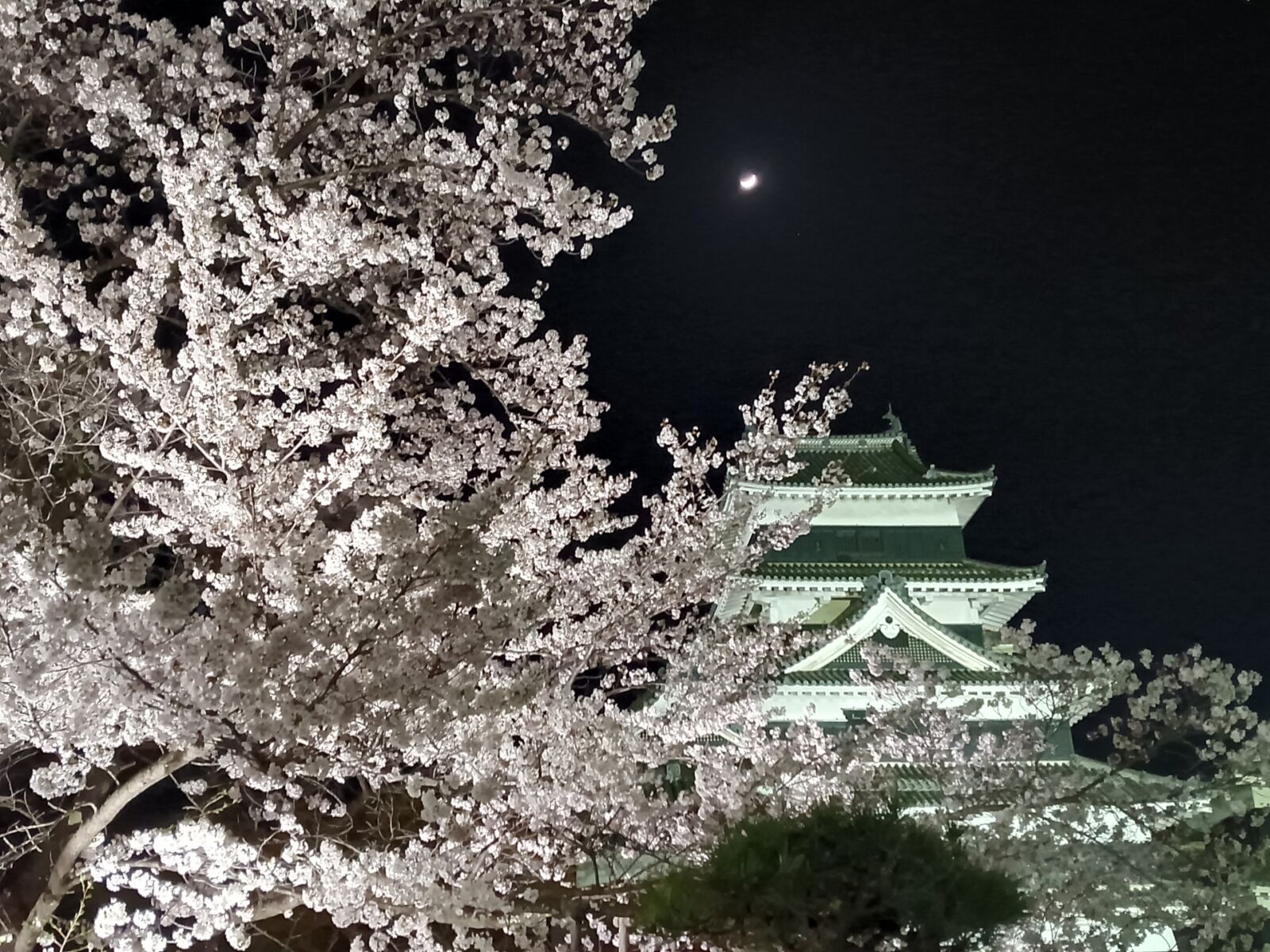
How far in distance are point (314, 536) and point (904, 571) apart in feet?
39.5

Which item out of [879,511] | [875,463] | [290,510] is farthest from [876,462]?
[290,510]

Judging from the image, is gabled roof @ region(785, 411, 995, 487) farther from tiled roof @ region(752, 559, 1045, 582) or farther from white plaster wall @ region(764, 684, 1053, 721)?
white plaster wall @ region(764, 684, 1053, 721)

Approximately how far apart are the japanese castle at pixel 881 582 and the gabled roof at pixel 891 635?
0.02 m

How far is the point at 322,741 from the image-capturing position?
491cm

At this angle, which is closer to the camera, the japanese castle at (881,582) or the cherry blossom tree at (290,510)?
the cherry blossom tree at (290,510)

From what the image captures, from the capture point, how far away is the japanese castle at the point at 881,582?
13.8m

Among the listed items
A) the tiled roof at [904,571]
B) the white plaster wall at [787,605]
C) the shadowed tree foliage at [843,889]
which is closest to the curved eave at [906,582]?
the tiled roof at [904,571]

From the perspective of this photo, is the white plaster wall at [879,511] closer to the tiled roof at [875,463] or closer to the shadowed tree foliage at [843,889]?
the tiled roof at [875,463]

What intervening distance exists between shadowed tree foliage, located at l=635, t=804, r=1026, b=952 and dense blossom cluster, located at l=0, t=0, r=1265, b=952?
121 centimetres

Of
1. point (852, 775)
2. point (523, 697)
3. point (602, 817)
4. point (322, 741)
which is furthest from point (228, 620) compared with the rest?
point (852, 775)

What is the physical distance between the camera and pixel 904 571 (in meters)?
15.2

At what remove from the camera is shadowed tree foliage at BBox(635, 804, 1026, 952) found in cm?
344

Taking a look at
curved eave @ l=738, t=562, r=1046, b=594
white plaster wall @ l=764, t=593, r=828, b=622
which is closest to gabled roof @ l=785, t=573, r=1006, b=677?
curved eave @ l=738, t=562, r=1046, b=594

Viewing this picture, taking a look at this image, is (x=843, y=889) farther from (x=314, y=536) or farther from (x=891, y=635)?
(x=891, y=635)
